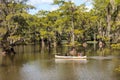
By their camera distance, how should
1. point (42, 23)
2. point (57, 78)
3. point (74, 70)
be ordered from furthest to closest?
point (42, 23)
point (74, 70)
point (57, 78)

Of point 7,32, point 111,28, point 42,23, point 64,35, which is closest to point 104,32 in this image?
point 111,28

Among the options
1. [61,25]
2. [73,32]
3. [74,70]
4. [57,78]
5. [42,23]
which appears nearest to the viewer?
[57,78]

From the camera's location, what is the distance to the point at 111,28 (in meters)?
91.9

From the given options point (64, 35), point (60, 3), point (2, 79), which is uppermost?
point (60, 3)

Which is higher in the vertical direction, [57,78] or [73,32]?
[73,32]

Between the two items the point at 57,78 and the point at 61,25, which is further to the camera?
the point at 61,25

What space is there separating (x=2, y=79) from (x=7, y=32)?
33.5 m

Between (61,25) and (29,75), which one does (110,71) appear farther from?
(61,25)

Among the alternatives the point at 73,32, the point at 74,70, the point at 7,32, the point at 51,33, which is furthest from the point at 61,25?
the point at 74,70

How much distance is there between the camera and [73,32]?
80.6 m

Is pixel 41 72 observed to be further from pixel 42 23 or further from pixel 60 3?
pixel 42 23

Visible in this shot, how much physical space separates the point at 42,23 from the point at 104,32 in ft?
64.3

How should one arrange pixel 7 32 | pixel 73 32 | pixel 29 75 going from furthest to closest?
pixel 73 32, pixel 7 32, pixel 29 75

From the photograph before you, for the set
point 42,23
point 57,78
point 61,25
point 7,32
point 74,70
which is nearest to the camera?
point 57,78
